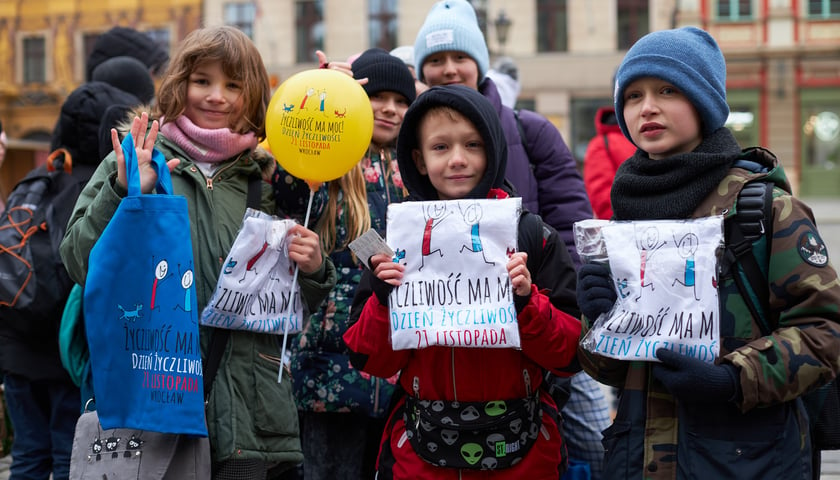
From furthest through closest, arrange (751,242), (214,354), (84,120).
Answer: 1. (84,120)
2. (214,354)
3. (751,242)

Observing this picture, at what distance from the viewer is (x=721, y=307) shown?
2.28 meters

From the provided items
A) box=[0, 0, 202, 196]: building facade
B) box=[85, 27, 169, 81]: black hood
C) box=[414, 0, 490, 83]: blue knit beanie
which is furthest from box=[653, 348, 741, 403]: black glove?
box=[0, 0, 202, 196]: building facade

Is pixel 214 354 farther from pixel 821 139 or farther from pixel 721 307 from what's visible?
pixel 821 139

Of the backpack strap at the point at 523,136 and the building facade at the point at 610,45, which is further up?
the building facade at the point at 610,45

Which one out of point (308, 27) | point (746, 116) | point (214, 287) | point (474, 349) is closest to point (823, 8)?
point (746, 116)

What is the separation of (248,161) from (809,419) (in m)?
1.89

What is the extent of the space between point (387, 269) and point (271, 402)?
0.60m

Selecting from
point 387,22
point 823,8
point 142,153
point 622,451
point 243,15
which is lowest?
point 622,451

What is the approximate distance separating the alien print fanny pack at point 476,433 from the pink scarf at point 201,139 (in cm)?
105

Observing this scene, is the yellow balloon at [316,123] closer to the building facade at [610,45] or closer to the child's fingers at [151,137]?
the child's fingers at [151,137]

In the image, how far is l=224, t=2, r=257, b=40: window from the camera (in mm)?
28952

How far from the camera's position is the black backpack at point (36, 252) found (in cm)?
378

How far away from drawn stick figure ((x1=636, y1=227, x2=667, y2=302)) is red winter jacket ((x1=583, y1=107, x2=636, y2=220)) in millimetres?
2778

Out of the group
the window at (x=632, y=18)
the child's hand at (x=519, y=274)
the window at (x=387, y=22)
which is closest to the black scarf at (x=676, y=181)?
the child's hand at (x=519, y=274)
